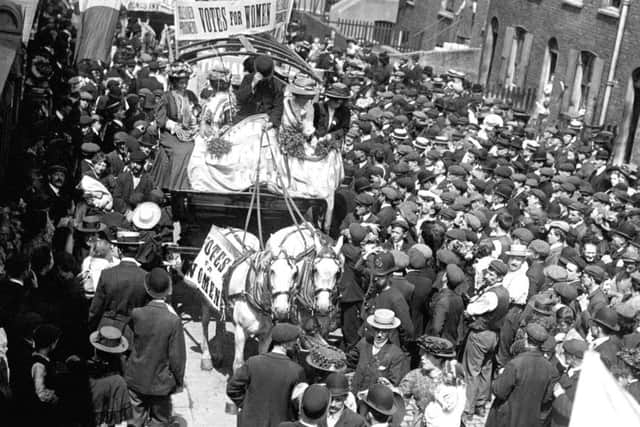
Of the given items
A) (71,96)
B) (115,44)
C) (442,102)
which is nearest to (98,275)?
(71,96)

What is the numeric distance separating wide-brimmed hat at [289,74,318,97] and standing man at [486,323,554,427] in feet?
15.1

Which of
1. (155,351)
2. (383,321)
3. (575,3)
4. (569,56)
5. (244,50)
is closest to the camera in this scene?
(155,351)

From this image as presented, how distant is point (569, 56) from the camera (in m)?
28.6

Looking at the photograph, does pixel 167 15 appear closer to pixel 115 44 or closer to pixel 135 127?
pixel 115 44

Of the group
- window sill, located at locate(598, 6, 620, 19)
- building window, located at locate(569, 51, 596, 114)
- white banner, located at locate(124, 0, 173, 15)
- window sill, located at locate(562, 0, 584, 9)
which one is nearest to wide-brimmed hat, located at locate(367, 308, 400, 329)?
window sill, located at locate(598, 6, 620, 19)

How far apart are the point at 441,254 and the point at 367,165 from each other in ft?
14.9

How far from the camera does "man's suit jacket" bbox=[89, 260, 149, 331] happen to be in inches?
380

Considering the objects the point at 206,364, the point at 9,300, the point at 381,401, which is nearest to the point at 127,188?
the point at 206,364

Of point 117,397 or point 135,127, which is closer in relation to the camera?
point 117,397

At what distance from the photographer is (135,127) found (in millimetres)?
16078

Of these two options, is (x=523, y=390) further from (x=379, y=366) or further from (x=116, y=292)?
(x=116, y=292)

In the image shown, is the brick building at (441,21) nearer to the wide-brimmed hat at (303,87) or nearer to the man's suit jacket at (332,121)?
the man's suit jacket at (332,121)

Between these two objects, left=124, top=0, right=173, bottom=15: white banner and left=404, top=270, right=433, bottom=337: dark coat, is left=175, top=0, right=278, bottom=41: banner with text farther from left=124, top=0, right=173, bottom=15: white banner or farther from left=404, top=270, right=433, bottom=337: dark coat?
left=124, top=0, right=173, bottom=15: white banner

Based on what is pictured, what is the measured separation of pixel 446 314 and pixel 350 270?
4.05ft
